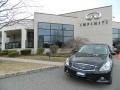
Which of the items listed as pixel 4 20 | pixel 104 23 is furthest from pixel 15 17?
pixel 104 23

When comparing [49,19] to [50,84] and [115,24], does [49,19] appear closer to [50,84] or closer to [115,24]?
[115,24]

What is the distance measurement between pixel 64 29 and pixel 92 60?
19.8 metres

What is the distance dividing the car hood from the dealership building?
1654 cm

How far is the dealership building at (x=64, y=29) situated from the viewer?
2427 centimetres

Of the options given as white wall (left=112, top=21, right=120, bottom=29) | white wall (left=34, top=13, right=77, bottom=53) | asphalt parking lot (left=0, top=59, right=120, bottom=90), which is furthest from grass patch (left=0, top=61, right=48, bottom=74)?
white wall (left=112, top=21, right=120, bottom=29)

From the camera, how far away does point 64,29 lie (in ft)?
87.7

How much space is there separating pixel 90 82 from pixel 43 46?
1760 cm

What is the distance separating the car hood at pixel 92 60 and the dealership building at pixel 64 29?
16.5m

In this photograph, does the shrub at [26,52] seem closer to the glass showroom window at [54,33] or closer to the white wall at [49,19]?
the white wall at [49,19]

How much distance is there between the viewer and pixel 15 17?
13.6m

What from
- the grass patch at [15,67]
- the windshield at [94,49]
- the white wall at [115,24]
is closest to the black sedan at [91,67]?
the windshield at [94,49]

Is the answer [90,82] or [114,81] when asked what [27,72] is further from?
[114,81]

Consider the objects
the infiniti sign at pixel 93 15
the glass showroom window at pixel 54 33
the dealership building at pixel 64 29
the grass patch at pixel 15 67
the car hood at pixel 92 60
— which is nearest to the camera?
the car hood at pixel 92 60

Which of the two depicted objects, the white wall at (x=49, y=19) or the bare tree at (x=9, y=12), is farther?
the white wall at (x=49, y=19)
